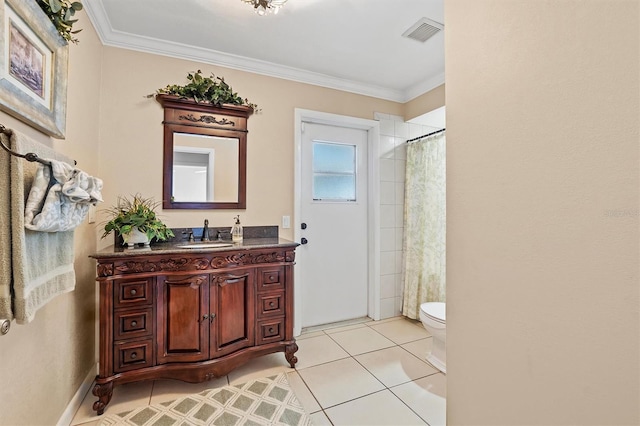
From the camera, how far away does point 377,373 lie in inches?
82.1

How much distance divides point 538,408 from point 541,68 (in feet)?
2.27

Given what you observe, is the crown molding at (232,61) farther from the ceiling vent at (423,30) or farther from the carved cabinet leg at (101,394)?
the carved cabinet leg at (101,394)

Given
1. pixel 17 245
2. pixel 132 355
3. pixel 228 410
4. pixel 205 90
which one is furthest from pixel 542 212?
pixel 205 90

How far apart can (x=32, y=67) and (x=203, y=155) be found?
125cm

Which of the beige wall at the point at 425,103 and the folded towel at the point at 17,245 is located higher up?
the beige wall at the point at 425,103

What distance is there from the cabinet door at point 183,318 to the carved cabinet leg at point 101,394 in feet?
0.92

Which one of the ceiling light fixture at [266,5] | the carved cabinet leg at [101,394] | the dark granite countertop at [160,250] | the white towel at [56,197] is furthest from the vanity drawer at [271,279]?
the ceiling light fixture at [266,5]

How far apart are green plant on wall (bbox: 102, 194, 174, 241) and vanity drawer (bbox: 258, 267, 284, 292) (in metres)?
0.73

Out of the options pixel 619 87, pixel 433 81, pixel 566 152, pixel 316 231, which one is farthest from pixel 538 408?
pixel 433 81

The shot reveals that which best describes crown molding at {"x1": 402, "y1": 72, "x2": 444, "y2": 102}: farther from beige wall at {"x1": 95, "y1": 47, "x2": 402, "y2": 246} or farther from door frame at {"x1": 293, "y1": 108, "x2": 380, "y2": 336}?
beige wall at {"x1": 95, "y1": 47, "x2": 402, "y2": 246}

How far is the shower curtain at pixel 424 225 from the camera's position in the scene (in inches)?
112

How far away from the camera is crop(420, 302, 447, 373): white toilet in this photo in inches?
83.0

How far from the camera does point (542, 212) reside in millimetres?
574

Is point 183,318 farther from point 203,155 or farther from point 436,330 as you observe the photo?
point 436,330
